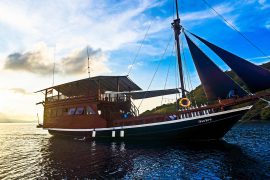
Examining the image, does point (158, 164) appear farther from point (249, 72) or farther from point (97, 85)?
point (97, 85)

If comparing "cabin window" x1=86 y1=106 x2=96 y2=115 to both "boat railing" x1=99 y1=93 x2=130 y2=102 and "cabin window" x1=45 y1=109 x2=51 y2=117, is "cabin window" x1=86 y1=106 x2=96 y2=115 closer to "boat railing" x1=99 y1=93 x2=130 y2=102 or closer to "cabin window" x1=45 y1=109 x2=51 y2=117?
"boat railing" x1=99 y1=93 x2=130 y2=102

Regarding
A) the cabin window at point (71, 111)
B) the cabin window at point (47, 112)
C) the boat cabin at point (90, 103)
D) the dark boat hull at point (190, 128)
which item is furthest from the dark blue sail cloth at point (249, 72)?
the cabin window at point (47, 112)

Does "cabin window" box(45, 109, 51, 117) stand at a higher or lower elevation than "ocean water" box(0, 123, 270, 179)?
higher

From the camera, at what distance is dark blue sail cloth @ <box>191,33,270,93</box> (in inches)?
761

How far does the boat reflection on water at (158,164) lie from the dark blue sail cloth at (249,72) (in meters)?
5.77

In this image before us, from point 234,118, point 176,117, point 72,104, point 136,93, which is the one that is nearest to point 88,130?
point 72,104

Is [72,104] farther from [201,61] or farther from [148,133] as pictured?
[201,61]

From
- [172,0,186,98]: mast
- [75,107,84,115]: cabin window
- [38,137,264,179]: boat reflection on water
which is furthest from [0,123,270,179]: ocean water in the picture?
[75,107,84,115]: cabin window

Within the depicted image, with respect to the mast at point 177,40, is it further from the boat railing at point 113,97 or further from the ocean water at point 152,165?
the boat railing at point 113,97

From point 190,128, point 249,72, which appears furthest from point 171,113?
point 249,72

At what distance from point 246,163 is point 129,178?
772cm

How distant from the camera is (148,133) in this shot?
24719 mm

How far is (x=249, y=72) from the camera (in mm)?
19969

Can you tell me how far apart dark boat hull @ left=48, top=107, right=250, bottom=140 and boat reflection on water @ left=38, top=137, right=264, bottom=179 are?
1684mm
